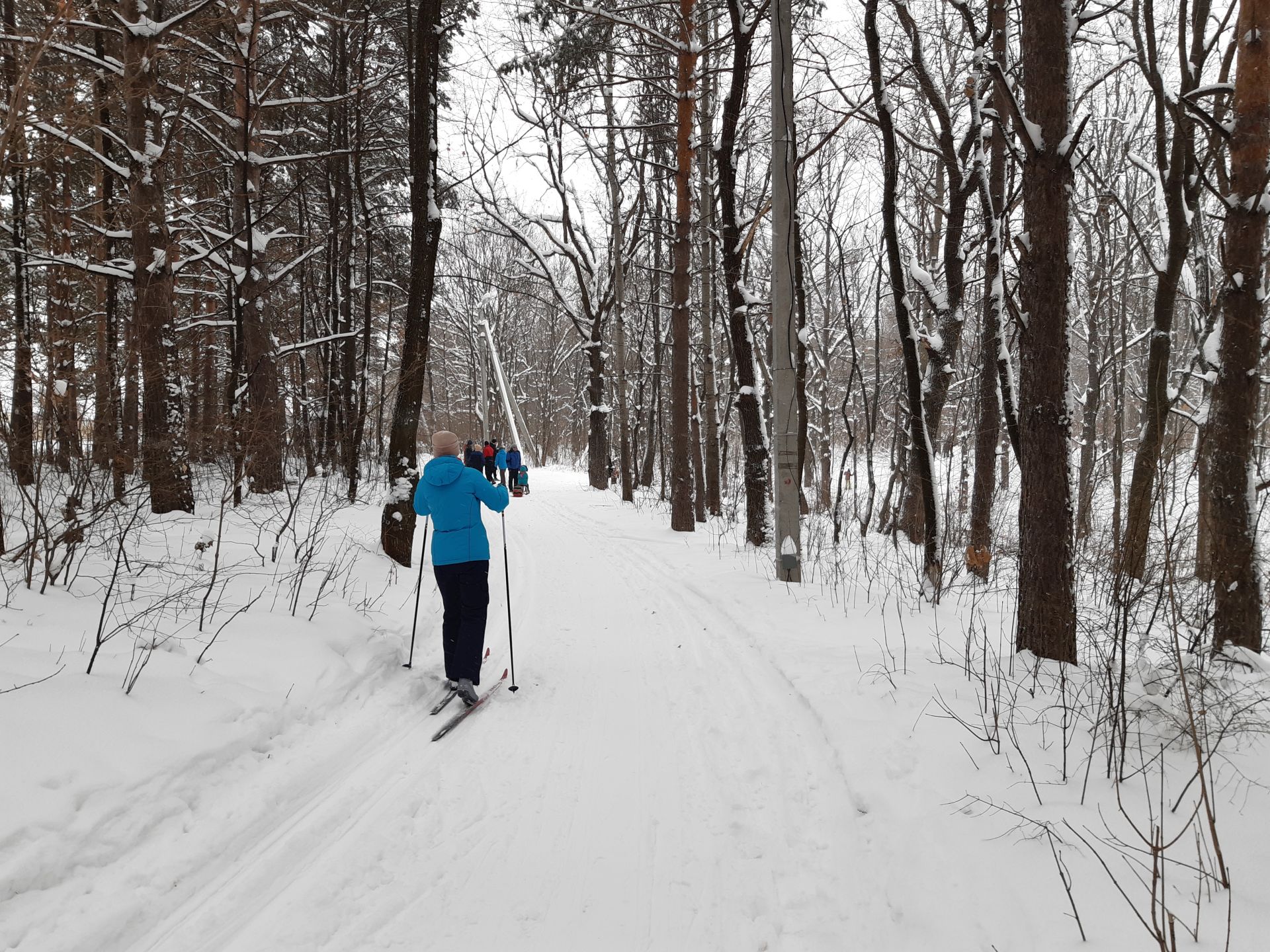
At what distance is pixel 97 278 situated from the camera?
15.7 meters

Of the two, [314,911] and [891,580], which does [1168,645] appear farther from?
[314,911]

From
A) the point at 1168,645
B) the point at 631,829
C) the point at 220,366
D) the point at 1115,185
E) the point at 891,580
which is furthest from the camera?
the point at 220,366

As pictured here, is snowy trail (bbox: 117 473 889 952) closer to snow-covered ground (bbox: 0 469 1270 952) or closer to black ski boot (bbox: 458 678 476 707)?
snow-covered ground (bbox: 0 469 1270 952)

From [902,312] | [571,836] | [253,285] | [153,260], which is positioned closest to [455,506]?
[571,836]

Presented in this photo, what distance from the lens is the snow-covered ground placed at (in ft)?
8.14

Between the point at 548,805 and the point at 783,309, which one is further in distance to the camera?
the point at 783,309

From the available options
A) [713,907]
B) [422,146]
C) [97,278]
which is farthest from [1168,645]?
[97,278]

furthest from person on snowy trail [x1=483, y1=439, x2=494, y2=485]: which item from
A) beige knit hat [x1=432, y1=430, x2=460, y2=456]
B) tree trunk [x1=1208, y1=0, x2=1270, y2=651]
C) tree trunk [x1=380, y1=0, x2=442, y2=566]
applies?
tree trunk [x1=1208, y1=0, x2=1270, y2=651]

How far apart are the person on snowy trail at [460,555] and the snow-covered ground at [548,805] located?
0.48 meters

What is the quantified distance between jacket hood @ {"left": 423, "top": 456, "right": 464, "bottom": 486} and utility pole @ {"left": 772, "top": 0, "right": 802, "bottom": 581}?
401 cm

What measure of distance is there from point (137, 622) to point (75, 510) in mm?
1140

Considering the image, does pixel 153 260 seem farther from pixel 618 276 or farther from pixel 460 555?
pixel 618 276

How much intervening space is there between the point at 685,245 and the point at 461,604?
385 inches

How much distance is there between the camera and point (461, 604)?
16.5ft
